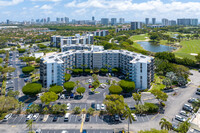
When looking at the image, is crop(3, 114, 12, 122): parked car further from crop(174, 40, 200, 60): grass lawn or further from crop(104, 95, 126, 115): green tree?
crop(174, 40, 200, 60): grass lawn

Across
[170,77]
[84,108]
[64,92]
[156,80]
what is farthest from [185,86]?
[64,92]

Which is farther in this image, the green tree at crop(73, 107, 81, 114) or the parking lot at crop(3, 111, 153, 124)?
the green tree at crop(73, 107, 81, 114)

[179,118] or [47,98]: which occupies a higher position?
[47,98]

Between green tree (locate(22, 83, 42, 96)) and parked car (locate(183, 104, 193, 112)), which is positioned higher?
green tree (locate(22, 83, 42, 96))

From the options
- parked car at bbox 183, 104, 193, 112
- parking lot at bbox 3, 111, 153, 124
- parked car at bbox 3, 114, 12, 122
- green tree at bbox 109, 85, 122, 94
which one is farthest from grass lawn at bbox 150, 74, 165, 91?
parked car at bbox 3, 114, 12, 122

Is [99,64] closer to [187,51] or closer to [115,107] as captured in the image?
[115,107]

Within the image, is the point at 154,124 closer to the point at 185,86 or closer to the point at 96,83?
the point at 96,83

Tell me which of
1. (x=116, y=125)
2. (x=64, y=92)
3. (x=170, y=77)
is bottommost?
(x=116, y=125)

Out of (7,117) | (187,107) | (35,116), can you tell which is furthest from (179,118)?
(7,117)
